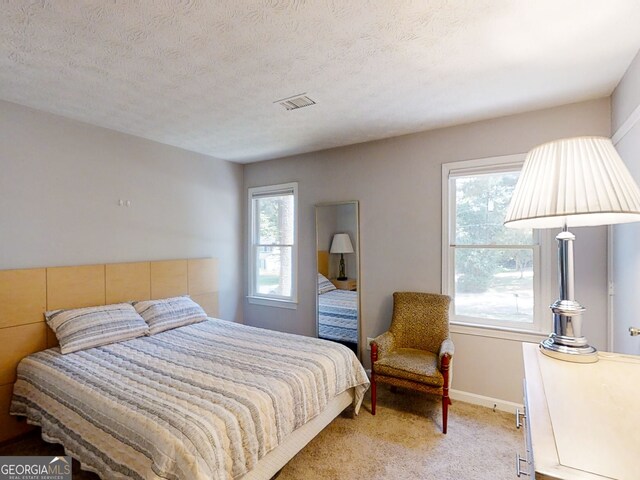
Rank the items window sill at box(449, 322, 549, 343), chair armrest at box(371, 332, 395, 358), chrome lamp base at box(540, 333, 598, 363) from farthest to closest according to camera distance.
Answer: chair armrest at box(371, 332, 395, 358) → window sill at box(449, 322, 549, 343) → chrome lamp base at box(540, 333, 598, 363)

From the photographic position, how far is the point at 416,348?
2.98 m

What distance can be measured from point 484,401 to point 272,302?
258 cm

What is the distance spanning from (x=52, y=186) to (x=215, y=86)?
1693mm

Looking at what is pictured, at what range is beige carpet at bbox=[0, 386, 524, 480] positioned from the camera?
6.68ft

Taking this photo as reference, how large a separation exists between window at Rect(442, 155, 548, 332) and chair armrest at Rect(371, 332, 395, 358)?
0.64 meters

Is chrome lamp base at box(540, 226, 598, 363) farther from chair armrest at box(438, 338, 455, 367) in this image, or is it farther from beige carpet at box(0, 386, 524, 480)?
beige carpet at box(0, 386, 524, 480)

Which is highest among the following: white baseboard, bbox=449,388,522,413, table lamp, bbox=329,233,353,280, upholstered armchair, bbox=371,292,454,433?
table lamp, bbox=329,233,353,280

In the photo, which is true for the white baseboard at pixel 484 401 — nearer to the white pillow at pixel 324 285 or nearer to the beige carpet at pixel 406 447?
the beige carpet at pixel 406 447

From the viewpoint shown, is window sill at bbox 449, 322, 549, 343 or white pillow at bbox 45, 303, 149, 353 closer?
white pillow at bbox 45, 303, 149, 353

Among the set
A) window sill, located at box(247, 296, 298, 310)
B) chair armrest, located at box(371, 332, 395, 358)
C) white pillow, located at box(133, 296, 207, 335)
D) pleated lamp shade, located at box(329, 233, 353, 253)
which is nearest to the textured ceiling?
pleated lamp shade, located at box(329, 233, 353, 253)

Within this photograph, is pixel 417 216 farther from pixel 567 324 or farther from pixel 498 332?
pixel 567 324

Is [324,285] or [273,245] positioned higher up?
[273,245]

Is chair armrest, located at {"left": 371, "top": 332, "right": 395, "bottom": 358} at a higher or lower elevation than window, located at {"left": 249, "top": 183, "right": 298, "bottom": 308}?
lower

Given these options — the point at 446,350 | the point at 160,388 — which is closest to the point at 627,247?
the point at 446,350
